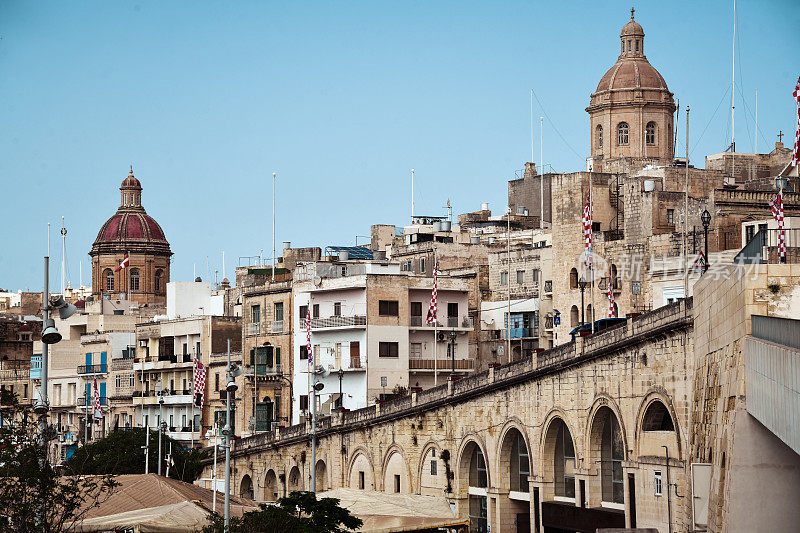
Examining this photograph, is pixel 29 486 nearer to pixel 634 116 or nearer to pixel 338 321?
pixel 338 321

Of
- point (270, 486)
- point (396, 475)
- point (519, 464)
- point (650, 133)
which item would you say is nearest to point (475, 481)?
point (519, 464)

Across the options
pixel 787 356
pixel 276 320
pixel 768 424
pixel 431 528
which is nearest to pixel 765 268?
pixel 768 424

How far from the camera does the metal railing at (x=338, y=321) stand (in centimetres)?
6612

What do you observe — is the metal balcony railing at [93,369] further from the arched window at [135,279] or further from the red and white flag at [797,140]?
the red and white flag at [797,140]

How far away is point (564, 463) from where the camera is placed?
48.0 metres

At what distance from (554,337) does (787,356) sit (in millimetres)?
45326

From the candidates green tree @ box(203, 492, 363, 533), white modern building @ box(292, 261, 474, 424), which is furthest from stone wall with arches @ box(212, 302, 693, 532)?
green tree @ box(203, 492, 363, 533)

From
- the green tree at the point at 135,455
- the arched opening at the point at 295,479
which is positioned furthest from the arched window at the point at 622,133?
the green tree at the point at 135,455

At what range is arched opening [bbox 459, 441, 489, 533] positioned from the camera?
52906 mm

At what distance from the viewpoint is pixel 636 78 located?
8456 centimetres

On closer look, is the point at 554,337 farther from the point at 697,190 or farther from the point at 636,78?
the point at 636,78

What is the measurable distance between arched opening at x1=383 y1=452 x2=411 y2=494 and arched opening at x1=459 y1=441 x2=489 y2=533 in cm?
372

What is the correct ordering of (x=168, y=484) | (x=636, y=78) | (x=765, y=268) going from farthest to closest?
1. (x=636, y=78)
2. (x=168, y=484)
3. (x=765, y=268)

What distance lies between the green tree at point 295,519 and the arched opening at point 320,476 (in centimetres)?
2530
